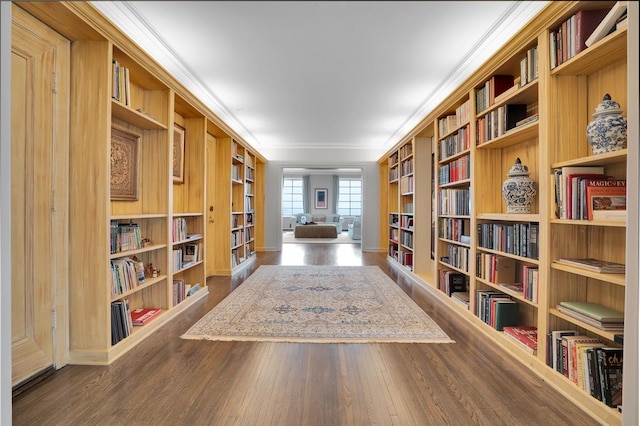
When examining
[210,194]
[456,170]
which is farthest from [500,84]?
[210,194]

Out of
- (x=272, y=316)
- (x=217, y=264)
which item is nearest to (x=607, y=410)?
(x=272, y=316)

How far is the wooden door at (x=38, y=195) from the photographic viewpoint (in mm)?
2031

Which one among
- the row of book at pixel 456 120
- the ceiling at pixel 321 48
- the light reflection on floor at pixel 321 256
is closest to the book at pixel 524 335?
the row of book at pixel 456 120

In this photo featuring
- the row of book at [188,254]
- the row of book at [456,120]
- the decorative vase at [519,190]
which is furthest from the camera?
the row of book at [188,254]

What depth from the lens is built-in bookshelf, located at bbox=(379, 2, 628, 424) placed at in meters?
1.98

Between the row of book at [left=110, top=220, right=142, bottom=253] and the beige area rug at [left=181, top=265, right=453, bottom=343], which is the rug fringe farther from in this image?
the row of book at [left=110, top=220, right=142, bottom=253]

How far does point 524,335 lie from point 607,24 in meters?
2.05

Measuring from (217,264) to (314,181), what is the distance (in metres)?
10.6

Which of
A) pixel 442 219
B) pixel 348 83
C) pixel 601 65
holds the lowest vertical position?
pixel 442 219

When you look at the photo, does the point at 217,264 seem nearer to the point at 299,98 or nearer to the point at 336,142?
the point at 299,98

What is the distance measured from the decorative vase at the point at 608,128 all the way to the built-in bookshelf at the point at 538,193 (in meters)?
0.08

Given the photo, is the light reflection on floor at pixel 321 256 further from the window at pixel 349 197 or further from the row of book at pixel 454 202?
the window at pixel 349 197

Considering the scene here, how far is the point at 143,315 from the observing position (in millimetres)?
3062

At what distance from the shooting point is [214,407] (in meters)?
1.84
